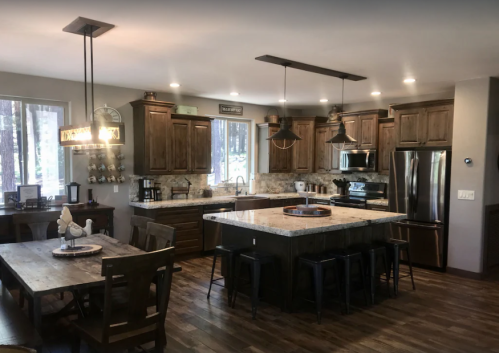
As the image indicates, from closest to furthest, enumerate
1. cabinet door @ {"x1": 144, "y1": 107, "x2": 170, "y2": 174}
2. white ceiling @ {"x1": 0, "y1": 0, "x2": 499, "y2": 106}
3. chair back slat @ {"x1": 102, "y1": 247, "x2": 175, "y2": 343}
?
chair back slat @ {"x1": 102, "y1": 247, "x2": 175, "y2": 343} → white ceiling @ {"x1": 0, "y1": 0, "x2": 499, "y2": 106} → cabinet door @ {"x1": 144, "y1": 107, "x2": 170, "y2": 174}

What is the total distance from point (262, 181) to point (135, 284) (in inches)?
217

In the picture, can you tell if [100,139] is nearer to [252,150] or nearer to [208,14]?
[208,14]

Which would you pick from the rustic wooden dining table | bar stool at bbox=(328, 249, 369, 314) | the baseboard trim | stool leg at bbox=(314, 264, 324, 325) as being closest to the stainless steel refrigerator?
the baseboard trim

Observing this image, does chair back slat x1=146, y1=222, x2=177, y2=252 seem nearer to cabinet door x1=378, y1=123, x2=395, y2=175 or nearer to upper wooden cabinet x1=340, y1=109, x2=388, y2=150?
upper wooden cabinet x1=340, y1=109, x2=388, y2=150

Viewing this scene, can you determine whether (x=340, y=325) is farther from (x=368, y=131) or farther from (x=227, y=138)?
(x=227, y=138)

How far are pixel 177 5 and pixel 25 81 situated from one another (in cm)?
326

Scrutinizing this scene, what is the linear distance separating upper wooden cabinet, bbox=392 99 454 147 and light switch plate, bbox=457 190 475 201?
713 millimetres

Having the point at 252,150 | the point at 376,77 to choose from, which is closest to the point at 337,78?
the point at 376,77

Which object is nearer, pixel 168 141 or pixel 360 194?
pixel 168 141

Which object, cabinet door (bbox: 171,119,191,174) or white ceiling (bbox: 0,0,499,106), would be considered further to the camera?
cabinet door (bbox: 171,119,191,174)

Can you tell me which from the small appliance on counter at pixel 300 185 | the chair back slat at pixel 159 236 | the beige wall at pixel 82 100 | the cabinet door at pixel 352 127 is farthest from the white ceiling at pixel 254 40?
the small appliance on counter at pixel 300 185

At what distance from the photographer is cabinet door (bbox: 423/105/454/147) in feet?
17.6

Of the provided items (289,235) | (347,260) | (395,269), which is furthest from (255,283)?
(395,269)

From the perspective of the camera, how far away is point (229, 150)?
723 centimetres
